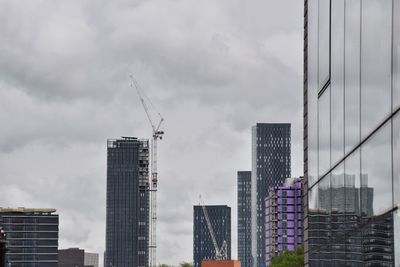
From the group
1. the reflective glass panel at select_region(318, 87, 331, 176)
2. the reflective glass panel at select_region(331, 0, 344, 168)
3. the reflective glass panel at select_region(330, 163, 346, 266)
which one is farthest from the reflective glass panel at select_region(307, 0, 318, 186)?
the reflective glass panel at select_region(331, 0, 344, 168)

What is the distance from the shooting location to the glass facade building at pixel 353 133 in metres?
26.6

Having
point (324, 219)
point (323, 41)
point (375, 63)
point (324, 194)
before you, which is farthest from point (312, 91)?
point (375, 63)

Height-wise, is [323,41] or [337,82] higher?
[323,41]

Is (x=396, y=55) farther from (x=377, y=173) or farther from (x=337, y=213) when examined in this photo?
(x=337, y=213)

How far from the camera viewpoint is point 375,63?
2870 cm

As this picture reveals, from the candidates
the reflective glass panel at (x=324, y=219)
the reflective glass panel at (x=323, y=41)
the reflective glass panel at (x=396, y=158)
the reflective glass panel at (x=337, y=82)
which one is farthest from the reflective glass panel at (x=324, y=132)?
the reflective glass panel at (x=396, y=158)

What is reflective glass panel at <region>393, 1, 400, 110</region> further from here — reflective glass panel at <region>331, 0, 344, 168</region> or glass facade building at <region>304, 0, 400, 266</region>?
reflective glass panel at <region>331, 0, 344, 168</region>

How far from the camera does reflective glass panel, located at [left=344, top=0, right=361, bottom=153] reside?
3216 cm

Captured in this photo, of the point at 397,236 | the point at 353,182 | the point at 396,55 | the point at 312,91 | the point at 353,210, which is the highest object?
the point at 312,91

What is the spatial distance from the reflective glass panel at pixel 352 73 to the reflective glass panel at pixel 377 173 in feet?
5.65

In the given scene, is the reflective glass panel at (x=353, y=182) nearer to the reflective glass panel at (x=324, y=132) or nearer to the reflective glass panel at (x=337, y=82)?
the reflective glass panel at (x=337, y=82)

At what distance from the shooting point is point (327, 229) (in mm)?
40938

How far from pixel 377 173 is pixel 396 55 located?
3.91 meters

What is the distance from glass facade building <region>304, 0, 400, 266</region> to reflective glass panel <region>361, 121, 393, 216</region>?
2cm
